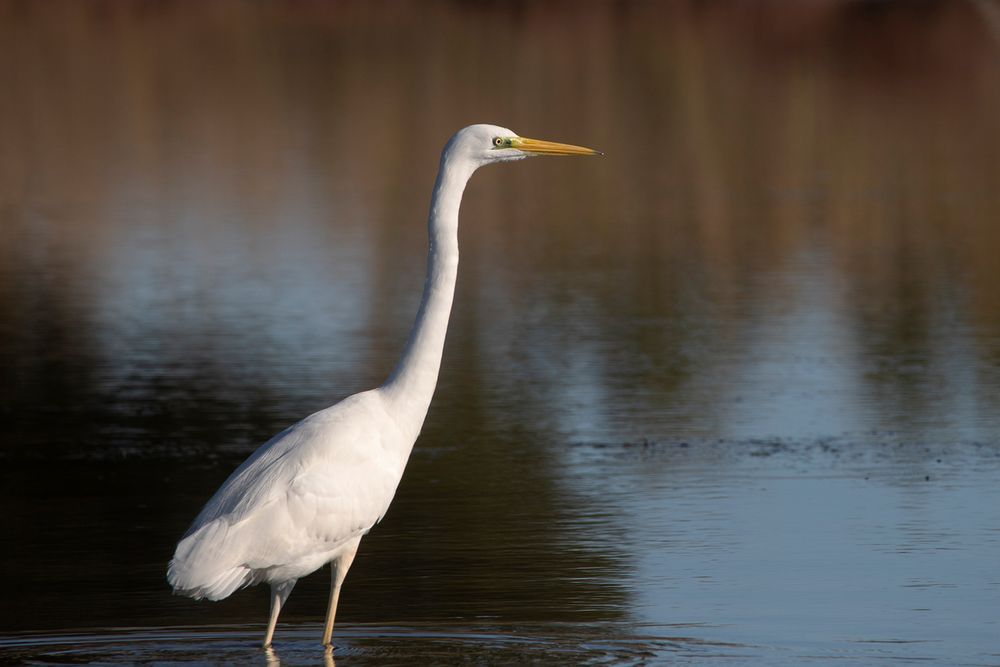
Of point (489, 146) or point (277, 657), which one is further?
point (489, 146)

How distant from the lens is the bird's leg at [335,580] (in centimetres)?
827

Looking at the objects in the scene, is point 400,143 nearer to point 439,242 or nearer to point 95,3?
point 439,242

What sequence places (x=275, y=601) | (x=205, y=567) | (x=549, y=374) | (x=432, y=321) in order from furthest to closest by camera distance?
(x=549, y=374) → (x=432, y=321) → (x=275, y=601) → (x=205, y=567)

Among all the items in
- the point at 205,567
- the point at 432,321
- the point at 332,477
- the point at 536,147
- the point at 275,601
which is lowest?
the point at 275,601

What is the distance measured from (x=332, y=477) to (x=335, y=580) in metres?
0.51

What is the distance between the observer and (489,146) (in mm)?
8664

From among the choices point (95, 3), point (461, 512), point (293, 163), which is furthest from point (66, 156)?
point (95, 3)

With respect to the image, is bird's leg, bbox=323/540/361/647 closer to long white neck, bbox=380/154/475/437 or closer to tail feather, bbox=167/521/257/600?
tail feather, bbox=167/521/257/600

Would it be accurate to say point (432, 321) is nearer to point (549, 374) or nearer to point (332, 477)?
point (332, 477)

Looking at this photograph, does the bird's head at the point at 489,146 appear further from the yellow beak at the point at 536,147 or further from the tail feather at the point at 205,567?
the tail feather at the point at 205,567

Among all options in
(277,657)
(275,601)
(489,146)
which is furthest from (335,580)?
(489,146)

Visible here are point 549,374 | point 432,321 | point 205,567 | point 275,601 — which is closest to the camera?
point 205,567

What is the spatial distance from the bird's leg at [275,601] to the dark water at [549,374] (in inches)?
8.4

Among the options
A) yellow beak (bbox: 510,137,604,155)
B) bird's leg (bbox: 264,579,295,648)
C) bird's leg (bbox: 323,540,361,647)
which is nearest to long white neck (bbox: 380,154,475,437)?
yellow beak (bbox: 510,137,604,155)
